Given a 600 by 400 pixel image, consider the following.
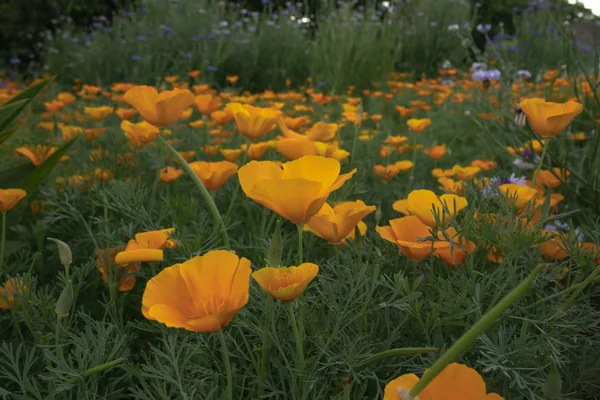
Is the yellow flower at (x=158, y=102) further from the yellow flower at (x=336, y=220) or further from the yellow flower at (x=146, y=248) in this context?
the yellow flower at (x=336, y=220)

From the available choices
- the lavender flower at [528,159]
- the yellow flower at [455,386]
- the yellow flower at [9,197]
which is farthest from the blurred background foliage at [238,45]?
the yellow flower at [455,386]

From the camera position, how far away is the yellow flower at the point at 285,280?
0.59m

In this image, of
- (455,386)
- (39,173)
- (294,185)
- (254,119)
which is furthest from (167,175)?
(455,386)

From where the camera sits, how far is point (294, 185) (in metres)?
0.63

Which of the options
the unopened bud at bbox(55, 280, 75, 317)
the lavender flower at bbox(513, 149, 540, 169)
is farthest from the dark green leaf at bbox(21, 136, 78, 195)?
the lavender flower at bbox(513, 149, 540, 169)

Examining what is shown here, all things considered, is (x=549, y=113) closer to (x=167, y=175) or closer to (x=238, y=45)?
(x=167, y=175)

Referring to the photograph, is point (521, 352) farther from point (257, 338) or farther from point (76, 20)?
point (76, 20)

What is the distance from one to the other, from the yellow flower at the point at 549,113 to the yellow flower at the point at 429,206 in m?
0.22

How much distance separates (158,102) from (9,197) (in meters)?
0.32

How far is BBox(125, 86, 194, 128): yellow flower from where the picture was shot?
1034 millimetres

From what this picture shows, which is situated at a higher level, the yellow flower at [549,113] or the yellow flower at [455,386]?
the yellow flower at [549,113]

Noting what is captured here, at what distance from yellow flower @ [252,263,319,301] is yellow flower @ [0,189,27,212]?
601mm

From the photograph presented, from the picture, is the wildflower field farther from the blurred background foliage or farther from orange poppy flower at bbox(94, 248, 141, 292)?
the blurred background foliage

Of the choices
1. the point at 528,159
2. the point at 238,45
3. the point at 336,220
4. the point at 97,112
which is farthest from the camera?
the point at 238,45
